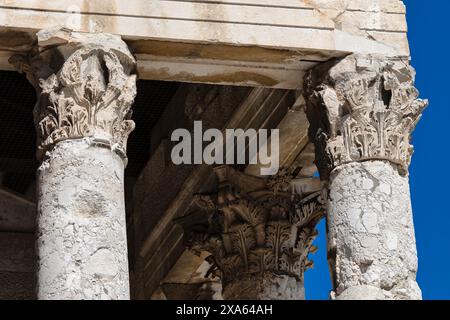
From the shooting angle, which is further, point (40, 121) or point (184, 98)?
point (184, 98)

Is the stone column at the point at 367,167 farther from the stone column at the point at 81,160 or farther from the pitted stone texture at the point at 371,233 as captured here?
the stone column at the point at 81,160

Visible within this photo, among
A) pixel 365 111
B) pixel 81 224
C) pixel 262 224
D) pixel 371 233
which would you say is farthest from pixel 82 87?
pixel 262 224

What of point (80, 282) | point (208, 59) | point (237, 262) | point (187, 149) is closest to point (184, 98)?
point (187, 149)

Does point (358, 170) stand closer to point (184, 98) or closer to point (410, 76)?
point (410, 76)

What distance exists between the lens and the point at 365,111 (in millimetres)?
20953

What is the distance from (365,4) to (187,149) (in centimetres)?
519

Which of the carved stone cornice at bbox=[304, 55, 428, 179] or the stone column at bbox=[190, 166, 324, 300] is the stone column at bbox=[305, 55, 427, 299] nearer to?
the carved stone cornice at bbox=[304, 55, 428, 179]

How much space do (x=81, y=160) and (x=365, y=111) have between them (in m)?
3.51

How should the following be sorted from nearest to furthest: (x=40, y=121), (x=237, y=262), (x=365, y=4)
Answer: (x=40, y=121) → (x=365, y=4) → (x=237, y=262)

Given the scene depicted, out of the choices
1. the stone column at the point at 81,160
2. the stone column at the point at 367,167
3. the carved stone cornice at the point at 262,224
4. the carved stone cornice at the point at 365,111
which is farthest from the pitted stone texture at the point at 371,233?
the carved stone cornice at the point at 262,224

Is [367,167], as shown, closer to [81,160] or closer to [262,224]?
[81,160]

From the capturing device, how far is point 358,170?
2075 cm

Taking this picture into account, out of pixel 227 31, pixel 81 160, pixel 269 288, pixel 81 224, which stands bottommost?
pixel 81 224

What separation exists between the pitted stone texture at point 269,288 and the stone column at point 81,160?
15.6ft
